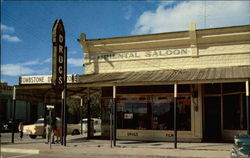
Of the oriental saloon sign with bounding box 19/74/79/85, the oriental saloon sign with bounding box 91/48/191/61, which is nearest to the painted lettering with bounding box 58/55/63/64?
the oriental saloon sign with bounding box 19/74/79/85

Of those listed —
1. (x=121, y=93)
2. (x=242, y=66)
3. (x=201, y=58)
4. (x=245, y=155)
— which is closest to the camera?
(x=245, y=155)

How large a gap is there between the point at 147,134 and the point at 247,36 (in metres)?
Result: 8.14

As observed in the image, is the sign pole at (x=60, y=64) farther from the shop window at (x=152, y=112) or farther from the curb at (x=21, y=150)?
the shop window at (x=152, y=112)

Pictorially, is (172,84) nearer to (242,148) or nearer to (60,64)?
(60,64)

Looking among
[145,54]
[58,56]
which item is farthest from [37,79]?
[145,54]

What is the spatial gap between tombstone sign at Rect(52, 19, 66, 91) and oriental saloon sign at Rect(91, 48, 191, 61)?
3.03 m

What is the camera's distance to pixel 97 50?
812 inches

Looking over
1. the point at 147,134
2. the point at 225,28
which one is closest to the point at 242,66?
the point at 225,28

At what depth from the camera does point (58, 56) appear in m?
17.8

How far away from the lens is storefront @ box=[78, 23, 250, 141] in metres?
17.2

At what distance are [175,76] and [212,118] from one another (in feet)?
13.4

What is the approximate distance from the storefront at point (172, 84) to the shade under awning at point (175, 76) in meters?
0.05

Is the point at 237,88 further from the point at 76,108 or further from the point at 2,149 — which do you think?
the point at 76,108

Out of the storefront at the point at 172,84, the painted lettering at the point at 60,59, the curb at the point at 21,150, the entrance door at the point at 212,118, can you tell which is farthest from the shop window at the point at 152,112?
the curb at the point at 21,150
